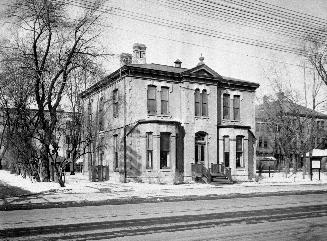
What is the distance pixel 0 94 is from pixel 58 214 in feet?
75.8

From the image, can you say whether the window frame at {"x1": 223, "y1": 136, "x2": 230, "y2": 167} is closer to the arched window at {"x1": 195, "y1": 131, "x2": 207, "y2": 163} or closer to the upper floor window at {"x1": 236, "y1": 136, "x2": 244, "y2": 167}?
the upper floor window at {"x1": 236, "y1": 136, "x2": 244, "y2": 167}

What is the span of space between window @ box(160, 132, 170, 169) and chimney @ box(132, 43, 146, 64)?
30.5 ft

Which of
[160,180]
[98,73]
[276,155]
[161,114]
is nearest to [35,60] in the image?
[98,73]

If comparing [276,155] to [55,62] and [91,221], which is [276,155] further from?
[91,221]

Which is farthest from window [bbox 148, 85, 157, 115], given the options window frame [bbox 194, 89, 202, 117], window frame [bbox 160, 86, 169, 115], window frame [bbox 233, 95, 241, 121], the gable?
window frame [bbox 233, 95, 241, 121]

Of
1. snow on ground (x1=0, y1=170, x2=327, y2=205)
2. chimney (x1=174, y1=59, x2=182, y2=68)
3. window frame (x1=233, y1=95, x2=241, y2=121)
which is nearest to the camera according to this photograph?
snow on ground (x1=0, y1=170, x2=327, y2=205)

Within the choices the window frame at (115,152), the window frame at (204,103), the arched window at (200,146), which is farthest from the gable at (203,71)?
the window frame at (115,152)

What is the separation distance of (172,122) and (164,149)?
6.86 ft

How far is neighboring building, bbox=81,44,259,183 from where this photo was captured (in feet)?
87.6

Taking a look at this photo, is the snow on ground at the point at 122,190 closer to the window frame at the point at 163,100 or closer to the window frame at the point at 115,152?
the window frame at the point at 115,152

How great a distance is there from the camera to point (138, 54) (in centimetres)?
3344

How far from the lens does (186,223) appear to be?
1034cm

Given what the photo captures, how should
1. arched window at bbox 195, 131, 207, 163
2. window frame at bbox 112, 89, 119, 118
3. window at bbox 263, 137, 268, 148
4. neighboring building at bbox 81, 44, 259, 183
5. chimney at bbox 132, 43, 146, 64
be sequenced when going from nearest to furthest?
1. neighboring building at bbox 81, 44, 259, 183
2. arched window at bbox 195, 131, 207, 163
3. window frame at bbox 112, 89, 119, 118
4. chimney at bbox 132, 43, 146, 64
5. window at bbox 263, 137, 268, 148

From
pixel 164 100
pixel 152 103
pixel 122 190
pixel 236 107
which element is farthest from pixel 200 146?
pixel 122 190
